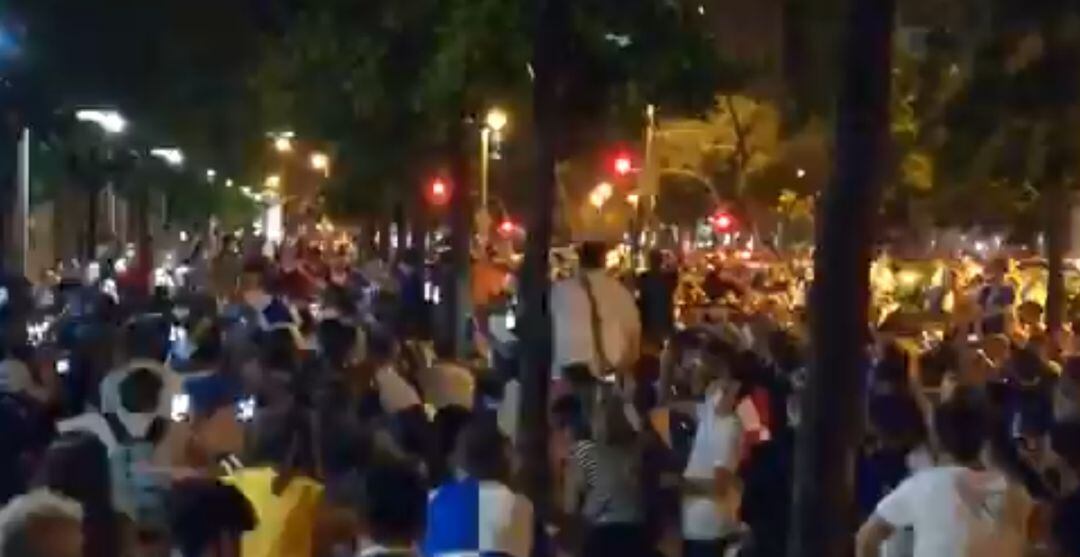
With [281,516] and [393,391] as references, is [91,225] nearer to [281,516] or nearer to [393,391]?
[393,391]

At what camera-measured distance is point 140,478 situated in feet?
35.6

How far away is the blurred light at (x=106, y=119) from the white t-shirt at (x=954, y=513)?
989 inches

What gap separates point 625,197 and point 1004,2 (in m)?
40.9

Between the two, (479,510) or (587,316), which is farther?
(587,316)

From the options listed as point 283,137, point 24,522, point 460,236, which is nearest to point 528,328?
point 24,522

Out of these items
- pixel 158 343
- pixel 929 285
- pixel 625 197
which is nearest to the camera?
pixel 158 343

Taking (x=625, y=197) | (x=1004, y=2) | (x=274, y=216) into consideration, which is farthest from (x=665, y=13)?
(x=274, y=216)

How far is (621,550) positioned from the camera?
36.4 feet

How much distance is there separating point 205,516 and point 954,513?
2.66m

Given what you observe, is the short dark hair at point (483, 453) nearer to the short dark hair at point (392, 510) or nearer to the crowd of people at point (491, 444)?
the crowd of people at point (491, 444)

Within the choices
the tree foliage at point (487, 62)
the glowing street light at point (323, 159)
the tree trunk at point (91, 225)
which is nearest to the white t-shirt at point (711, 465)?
the tree foliage at point (487, 62)

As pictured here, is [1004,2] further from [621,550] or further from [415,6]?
[621,550]

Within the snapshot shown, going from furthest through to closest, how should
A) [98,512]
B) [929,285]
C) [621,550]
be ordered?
1. [929,285]
2. [621,550]
3. [98,512]

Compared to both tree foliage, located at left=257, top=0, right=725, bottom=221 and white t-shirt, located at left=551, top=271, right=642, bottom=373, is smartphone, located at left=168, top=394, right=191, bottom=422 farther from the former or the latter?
tree foliage, located at left=257, top=0, right=725, bottom=221
